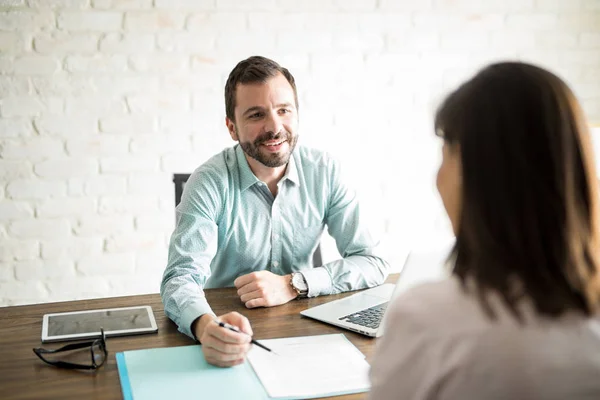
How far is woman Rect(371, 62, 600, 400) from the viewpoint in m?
0.61

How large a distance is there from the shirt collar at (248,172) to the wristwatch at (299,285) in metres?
0.36

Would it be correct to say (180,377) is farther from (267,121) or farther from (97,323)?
(267,121)

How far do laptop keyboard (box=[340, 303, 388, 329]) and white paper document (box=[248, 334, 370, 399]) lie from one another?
0.07 m

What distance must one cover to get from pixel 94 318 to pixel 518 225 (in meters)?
1.03

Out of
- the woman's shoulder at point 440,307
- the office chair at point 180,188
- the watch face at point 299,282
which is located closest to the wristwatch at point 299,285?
the watch face at point 299,282

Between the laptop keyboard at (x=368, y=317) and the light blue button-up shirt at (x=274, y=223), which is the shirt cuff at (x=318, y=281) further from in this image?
the laptop keyboard at (x=368, y=317)

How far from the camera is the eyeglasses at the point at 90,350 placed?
115cm

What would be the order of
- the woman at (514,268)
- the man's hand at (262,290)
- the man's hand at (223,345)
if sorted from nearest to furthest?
1. the woman at (514,268)
2. the man's hand at (223,345)
3. the man's hand at (262,290)

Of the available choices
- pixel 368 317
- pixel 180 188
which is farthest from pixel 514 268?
pixel 180 188

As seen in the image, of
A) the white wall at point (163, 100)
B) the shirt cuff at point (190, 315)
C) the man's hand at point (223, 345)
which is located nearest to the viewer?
the man's hand at point (223, 345)

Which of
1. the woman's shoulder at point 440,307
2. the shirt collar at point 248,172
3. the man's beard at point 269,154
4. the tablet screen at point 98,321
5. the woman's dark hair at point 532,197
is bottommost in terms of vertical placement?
the tablet screen at point 98,321

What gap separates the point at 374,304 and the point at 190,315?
17.3 inches

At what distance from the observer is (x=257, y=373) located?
3.68 ft

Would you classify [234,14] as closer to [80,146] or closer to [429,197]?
[80,146]
